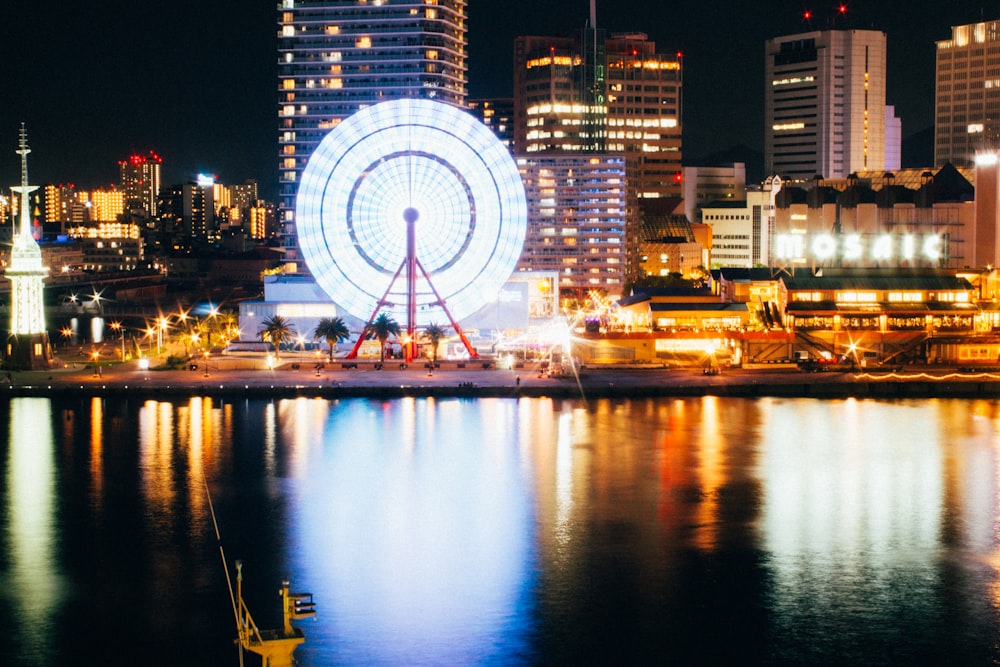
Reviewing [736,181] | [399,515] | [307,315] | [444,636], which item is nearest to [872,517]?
[399,515]

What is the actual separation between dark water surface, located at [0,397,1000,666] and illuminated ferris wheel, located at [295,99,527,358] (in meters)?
15.2

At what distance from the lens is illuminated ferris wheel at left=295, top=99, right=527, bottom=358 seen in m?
62.9

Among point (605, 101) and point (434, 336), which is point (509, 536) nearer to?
point (434, 336)

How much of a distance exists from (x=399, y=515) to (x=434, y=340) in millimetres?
28722

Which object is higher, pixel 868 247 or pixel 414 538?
pixel 868 247

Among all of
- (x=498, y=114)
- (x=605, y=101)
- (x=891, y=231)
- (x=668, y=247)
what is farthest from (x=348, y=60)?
(x=498, y=114)

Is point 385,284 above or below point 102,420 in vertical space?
above

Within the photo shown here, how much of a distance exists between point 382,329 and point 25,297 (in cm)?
1562

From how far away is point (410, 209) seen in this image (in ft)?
205

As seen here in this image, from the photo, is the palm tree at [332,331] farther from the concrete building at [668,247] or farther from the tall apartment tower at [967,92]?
the tall apartment tower at [967,92]

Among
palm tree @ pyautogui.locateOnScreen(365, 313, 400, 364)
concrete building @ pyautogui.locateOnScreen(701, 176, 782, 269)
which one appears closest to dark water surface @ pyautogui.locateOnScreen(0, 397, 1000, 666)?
palm tree @ pyautogui.locateOnScreen(365, 313, 400, 364)

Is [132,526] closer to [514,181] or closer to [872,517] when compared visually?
[872,517]

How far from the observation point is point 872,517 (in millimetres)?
33844

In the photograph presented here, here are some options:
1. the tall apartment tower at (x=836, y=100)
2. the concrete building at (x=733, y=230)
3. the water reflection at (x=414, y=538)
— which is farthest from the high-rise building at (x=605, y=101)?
the water reflection at (x=414, y=538)
